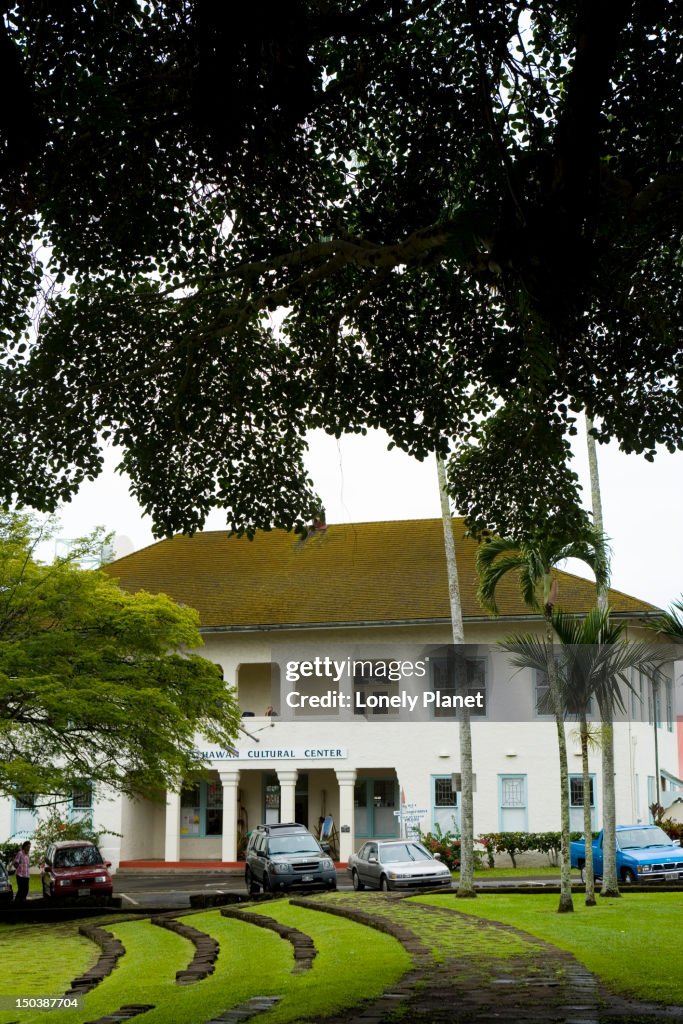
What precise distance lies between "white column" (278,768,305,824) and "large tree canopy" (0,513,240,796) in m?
15.4

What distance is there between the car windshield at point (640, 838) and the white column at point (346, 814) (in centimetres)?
1371

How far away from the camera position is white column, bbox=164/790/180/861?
4303 cm

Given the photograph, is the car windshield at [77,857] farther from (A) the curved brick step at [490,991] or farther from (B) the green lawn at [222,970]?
(A) the curved brick step at [490,991]

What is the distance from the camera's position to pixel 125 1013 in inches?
388

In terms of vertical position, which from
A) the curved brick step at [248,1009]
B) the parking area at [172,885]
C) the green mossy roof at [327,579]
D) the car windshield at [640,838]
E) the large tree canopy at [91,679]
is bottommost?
the parking area at [172,885]

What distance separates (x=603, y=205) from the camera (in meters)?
9.36

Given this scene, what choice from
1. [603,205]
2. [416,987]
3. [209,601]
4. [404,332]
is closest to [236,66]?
[603,205]

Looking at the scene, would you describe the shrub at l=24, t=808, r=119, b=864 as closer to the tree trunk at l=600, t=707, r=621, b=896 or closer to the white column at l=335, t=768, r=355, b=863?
the white column at l=335, t=768, r=355, b=863

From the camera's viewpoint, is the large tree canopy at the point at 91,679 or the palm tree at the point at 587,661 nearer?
the palm tree at the point at 587,661

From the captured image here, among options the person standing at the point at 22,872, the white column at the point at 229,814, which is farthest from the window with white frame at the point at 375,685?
the person standing at the point at 22,872

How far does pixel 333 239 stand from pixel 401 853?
2228cm

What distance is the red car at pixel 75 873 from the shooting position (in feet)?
99.5

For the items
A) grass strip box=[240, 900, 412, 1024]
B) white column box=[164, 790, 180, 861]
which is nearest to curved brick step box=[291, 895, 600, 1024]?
grass strip box=[240, 900, 412, 1024]

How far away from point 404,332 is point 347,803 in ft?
106
